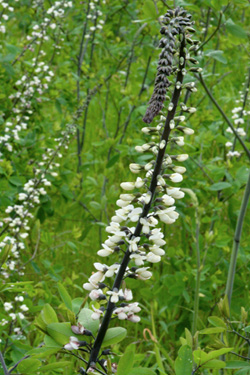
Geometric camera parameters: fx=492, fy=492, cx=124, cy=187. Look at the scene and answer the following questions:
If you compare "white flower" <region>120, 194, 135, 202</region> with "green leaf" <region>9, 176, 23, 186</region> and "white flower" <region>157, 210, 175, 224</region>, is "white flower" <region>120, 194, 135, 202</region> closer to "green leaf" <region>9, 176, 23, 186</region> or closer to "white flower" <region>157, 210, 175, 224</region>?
"white flower" <region>157, 210, 175, 224</region>

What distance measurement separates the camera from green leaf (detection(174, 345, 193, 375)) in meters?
1.10

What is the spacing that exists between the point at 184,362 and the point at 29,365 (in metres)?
0.35

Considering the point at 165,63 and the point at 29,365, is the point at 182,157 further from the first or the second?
the point at 29,365

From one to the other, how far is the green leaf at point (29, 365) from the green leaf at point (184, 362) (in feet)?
1.03

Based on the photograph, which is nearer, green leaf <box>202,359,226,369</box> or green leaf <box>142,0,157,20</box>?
green leaf <box>202,359,226,369</box>

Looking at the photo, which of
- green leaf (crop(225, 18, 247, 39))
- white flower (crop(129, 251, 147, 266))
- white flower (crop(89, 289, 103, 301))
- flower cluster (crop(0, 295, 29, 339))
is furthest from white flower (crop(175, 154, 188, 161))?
green leaf (crop(225, 18, 247, 39))

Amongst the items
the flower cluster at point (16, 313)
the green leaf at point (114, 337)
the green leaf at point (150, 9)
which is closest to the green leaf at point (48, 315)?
the green leaf at point (114, 337)

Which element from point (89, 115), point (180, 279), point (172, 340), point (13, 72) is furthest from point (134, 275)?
point (89, 115)

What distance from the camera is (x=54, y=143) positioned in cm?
334

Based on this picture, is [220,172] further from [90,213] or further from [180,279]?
[90,213]

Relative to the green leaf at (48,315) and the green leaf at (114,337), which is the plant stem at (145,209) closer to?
the green leaf at (114,337)

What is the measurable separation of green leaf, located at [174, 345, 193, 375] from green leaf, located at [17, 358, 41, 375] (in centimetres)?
31

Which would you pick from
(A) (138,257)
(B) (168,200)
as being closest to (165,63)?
(B) (168,200)

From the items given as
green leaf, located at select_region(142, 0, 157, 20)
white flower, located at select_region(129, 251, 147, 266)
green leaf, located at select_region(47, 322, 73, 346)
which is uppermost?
green leaf, located at select_region(142, 0, 157, 20)
